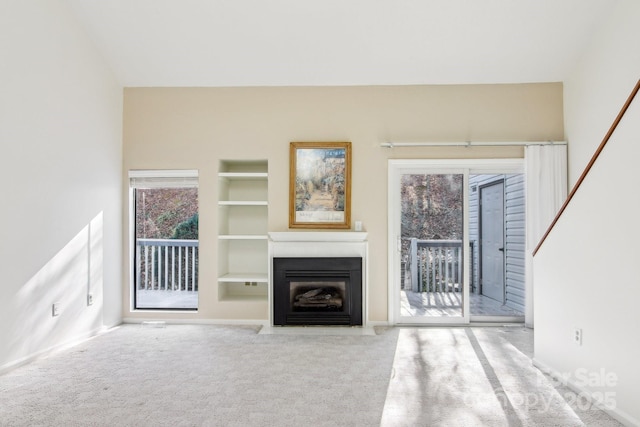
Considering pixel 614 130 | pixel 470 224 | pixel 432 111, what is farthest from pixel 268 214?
pixel 614 130

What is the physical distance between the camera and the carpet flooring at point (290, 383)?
8.02 ft

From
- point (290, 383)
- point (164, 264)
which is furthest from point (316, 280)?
point (164, 264)

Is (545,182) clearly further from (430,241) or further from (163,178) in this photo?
(163,178)

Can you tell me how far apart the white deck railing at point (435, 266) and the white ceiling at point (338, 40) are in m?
1.91

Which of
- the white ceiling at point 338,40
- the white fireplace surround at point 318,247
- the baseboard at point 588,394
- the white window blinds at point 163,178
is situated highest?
the white ceiling at point 338,40

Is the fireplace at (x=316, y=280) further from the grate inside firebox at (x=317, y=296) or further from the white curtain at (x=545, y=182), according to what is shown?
the white curtain at (x=545, y=182)

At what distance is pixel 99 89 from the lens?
4387 mm

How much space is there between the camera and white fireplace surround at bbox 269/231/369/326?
4578mm

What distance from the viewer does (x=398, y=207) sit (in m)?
4.72

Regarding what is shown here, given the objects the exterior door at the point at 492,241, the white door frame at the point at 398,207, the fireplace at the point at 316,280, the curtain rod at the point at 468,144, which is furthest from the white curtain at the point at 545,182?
the fireplace at the point at 316,280

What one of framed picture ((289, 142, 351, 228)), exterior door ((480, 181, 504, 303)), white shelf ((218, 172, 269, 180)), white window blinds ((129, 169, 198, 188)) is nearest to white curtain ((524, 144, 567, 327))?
exterior door ((480, 181, 504, 303))

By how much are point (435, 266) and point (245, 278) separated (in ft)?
7.37

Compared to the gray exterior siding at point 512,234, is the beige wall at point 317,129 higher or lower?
higher

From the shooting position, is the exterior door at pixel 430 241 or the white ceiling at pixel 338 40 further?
the exterior door at pixel 430 241
